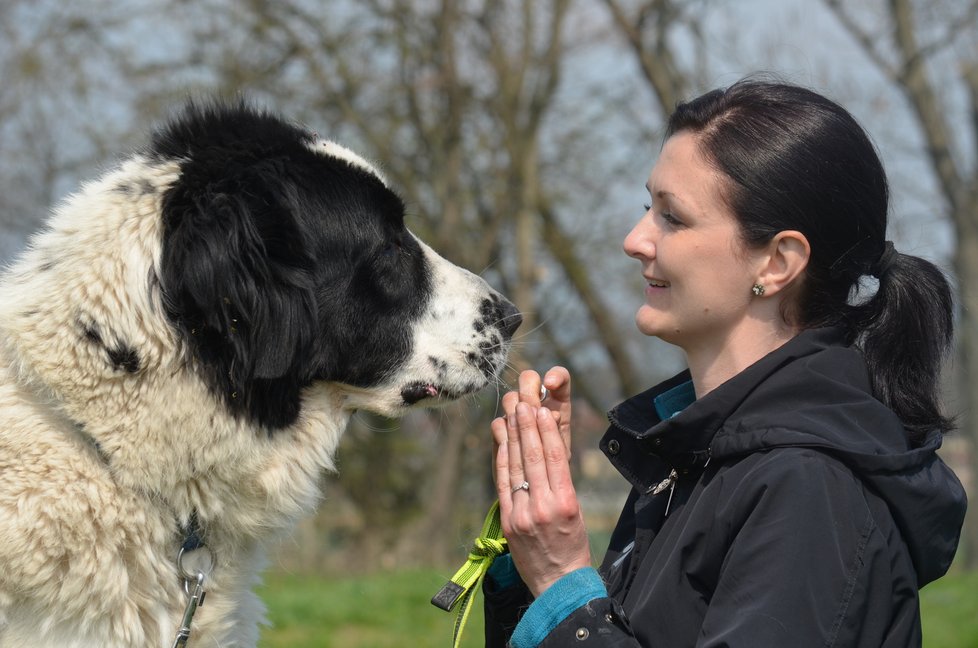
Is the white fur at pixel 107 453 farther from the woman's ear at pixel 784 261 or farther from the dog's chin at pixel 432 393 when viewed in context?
the woman's ear at pixel 784 261

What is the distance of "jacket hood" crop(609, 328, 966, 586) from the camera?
70.1 inches

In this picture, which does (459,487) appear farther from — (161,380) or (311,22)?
(161,380)

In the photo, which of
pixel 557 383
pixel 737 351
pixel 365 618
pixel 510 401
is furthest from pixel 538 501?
pixel 365 618

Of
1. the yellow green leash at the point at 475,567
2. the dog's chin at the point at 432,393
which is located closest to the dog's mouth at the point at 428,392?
the dog's chin at the point at 432,393

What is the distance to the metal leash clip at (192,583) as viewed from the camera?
2.42 metres

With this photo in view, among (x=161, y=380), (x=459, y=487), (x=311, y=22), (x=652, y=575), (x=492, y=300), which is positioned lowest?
(x=459, y=487)

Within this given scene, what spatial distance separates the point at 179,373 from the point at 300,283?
1.28ft

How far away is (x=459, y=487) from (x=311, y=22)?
637 centimetres

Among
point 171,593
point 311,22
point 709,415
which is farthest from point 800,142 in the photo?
point 311,22

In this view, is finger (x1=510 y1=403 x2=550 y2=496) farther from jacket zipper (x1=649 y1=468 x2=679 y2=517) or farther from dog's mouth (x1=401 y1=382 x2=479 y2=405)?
dog's mouth (x1=401 y1=382 x2=479 y2=405)

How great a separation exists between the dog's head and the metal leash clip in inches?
14.0

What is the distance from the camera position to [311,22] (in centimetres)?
1270

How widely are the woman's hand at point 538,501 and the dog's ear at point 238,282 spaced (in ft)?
2.26

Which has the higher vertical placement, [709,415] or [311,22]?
[311,22]
